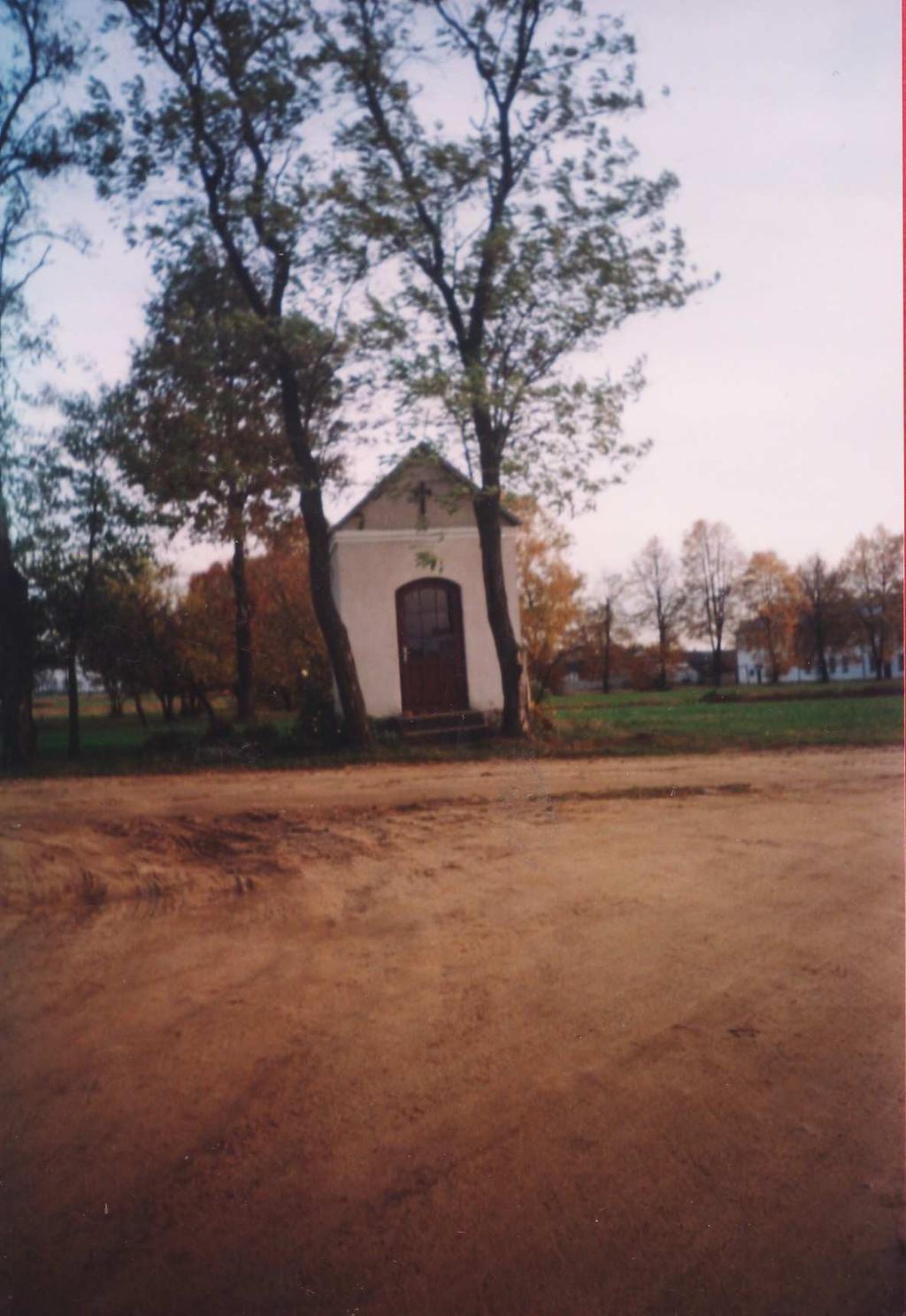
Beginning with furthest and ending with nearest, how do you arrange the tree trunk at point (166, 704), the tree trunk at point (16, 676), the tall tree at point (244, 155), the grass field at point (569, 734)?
1. the tree trunk at point (166, 704)
2. the grass field at point (569, 734)
3. the tree trunk at point (16, 676)
4. the tall tree at point (244, 155)

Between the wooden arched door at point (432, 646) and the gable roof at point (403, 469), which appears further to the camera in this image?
the wooden arched door at point (432, 646)

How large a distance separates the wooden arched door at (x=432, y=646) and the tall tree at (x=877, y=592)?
24.3 feet

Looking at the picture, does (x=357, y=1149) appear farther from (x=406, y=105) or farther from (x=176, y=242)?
(x=406, y=105)

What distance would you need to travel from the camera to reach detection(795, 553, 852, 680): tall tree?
13.5 metres

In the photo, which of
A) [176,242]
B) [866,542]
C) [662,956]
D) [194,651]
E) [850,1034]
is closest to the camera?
[850,1034]

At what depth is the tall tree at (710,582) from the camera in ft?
37.9

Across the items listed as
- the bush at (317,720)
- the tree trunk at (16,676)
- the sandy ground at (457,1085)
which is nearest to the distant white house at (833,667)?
the bush at (317,720)

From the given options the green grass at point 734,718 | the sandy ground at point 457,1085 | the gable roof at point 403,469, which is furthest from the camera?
the green grass at point 734,718

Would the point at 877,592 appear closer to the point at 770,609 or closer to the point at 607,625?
the point at 770,609

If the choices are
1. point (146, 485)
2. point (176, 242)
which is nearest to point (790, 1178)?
point (176, 242)

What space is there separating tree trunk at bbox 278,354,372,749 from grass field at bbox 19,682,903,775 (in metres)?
0.64

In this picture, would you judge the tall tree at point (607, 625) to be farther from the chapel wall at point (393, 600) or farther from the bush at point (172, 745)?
the bush at point (172, 745)

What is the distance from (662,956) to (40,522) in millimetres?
7431

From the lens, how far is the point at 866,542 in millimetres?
6801
